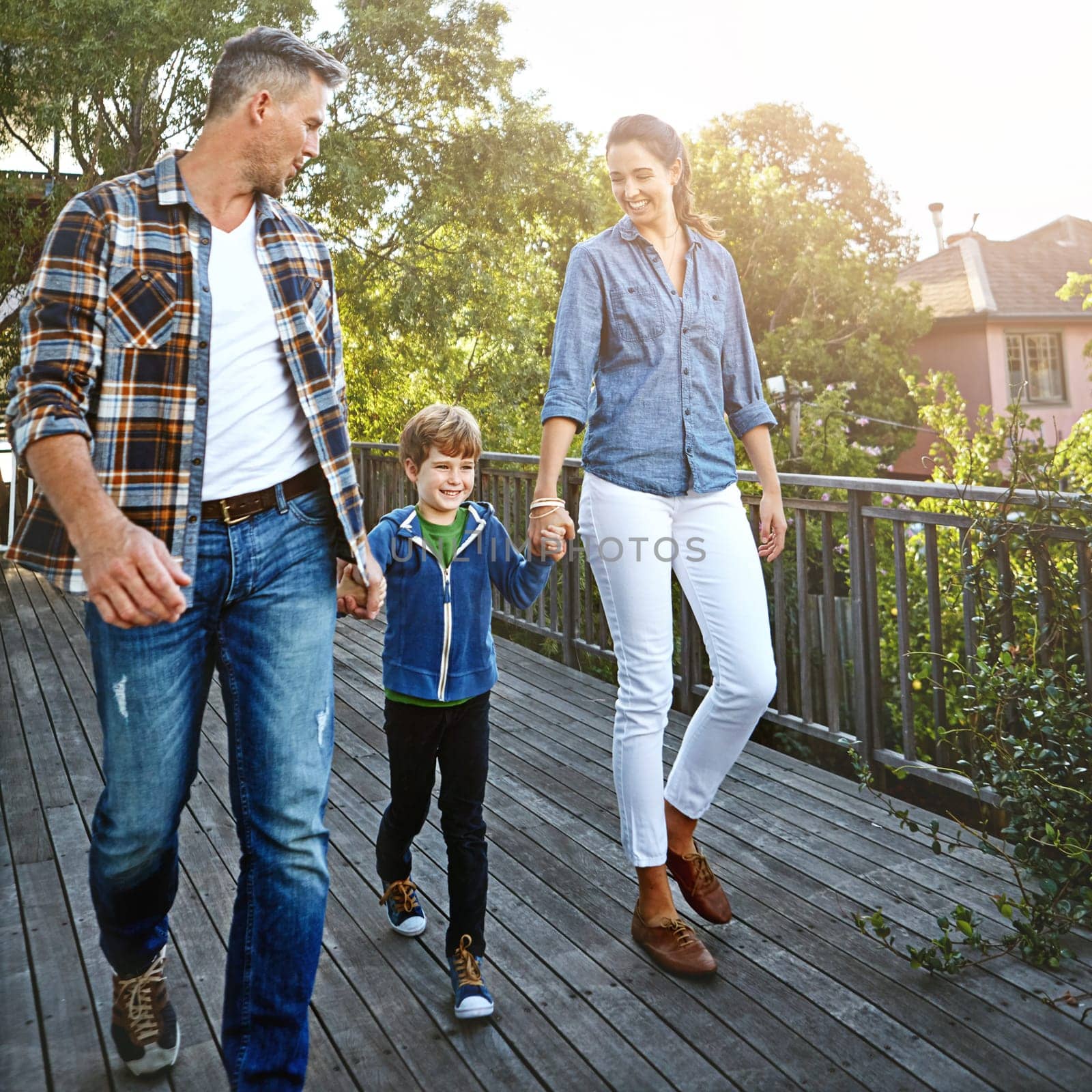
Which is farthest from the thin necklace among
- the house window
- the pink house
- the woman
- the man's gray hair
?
the house window

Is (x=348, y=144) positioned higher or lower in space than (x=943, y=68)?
lower

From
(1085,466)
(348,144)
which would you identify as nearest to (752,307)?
(348,144)

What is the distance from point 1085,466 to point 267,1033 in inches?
191

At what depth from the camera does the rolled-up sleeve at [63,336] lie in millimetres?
1521

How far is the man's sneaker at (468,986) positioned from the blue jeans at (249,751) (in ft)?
1.62

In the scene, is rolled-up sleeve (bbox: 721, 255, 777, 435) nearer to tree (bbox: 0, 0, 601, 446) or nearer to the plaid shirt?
the plaid shirt

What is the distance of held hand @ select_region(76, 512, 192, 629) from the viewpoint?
1435 mm

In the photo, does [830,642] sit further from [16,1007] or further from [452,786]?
[16,1007]

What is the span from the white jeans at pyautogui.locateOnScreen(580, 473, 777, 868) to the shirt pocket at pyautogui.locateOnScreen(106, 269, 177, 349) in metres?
1.09

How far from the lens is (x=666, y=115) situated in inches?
100

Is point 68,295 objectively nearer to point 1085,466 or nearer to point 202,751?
point 202,751

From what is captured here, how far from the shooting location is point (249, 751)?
5.71ft

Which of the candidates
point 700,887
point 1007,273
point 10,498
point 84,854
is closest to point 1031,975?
point 700,887

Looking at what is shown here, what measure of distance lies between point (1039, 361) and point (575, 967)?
2677 centimetres
